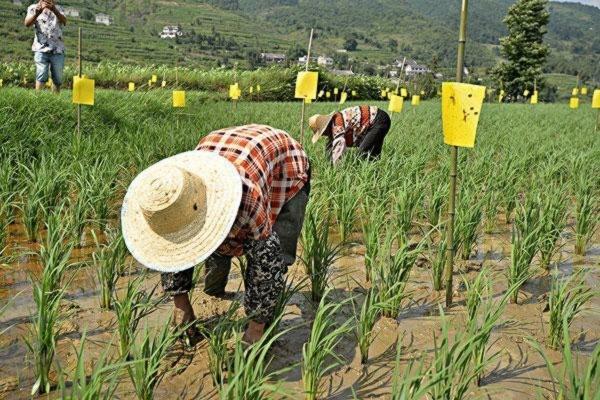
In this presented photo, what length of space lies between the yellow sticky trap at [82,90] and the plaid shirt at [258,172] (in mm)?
2362

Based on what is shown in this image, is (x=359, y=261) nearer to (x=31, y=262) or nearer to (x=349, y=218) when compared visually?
(x=349, y=218)

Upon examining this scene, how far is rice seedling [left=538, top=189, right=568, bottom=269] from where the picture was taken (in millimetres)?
2738

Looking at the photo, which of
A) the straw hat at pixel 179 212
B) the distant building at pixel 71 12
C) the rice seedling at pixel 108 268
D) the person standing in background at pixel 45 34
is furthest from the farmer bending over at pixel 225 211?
the distant building at pixel 71 12

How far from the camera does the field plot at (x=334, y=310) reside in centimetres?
162

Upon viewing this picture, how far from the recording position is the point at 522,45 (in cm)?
3291

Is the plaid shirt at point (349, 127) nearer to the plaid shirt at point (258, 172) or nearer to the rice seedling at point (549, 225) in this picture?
the rice seedling at point (549, 225)

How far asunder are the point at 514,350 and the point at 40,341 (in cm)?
171

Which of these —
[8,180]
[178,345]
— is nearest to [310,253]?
[178,345]

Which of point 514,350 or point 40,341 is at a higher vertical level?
point 40,341

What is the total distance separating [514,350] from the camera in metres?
2.07

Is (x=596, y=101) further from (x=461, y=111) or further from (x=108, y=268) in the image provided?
(x=108, y=268)

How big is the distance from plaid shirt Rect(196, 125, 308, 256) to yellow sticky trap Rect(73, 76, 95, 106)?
93.0 inches

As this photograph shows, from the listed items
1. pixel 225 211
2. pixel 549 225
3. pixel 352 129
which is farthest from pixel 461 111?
pixel 352 129

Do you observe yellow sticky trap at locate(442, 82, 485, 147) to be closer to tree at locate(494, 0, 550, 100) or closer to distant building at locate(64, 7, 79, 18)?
tree at locate(494, 0, 550, 100)
